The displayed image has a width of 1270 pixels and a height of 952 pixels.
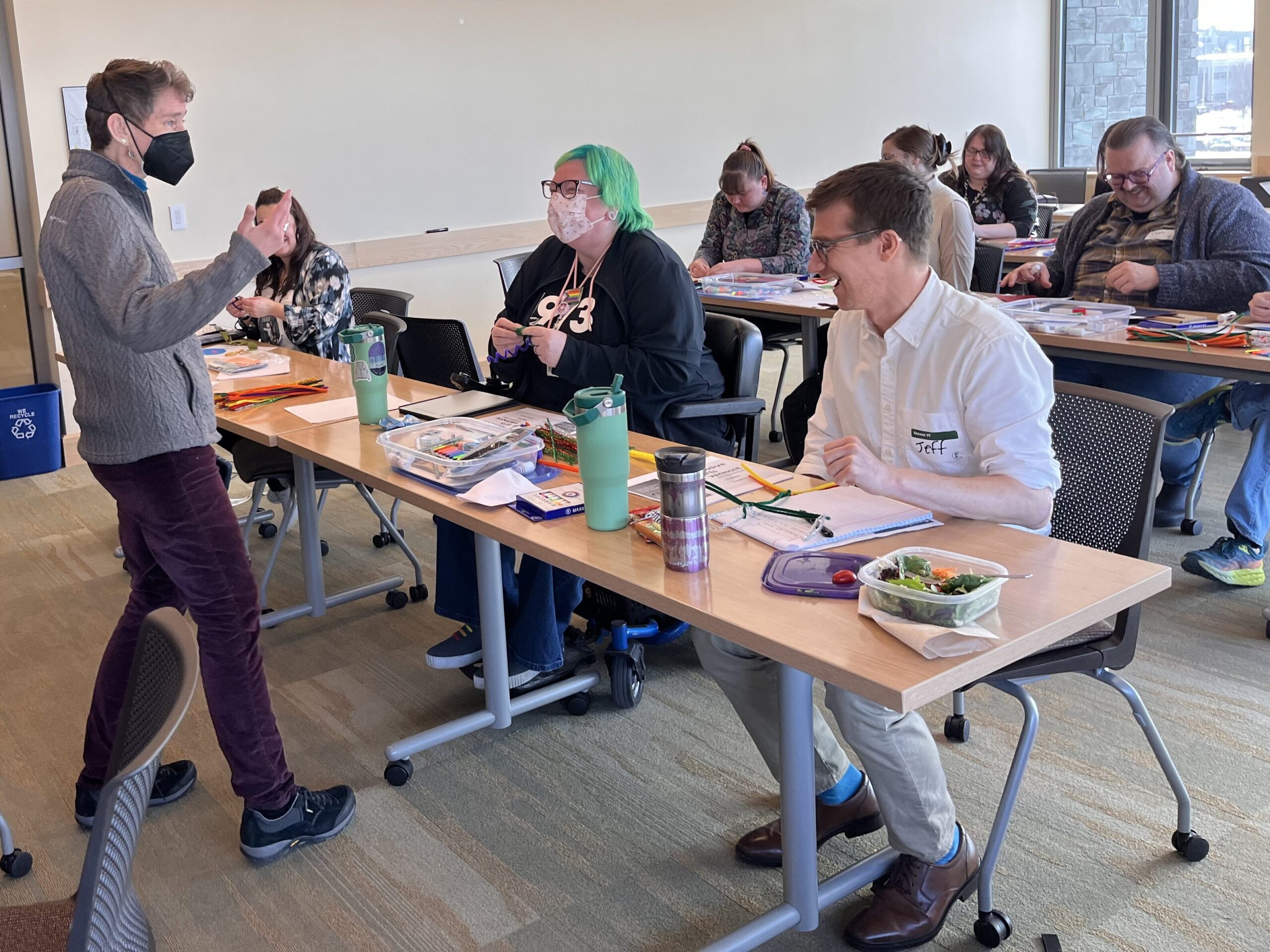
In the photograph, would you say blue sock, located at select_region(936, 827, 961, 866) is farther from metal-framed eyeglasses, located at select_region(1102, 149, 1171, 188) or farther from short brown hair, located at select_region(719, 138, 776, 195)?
short brown hair, located at select_region(719, 138, 776, 195)

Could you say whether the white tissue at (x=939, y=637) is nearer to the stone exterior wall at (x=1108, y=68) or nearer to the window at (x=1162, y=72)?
the window at (x=1162, y=72)

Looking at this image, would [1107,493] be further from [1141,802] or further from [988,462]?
[1141,802]

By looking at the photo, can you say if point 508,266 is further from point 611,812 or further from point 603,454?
point 603,454

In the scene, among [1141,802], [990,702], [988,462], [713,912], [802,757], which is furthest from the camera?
[990,702]

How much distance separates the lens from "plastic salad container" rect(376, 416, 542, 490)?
2246 millimetres

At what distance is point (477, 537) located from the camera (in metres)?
2.51

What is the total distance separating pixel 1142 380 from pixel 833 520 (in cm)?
218

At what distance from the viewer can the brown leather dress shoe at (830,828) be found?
7.12ft

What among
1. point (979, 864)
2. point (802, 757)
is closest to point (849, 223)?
point (802, 757)

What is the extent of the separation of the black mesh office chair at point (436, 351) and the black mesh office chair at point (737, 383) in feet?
2.37

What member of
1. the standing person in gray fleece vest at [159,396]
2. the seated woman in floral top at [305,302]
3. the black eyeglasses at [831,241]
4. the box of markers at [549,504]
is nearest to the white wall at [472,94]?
the seated woman in floral top at [305,302]

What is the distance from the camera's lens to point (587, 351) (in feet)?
9.14

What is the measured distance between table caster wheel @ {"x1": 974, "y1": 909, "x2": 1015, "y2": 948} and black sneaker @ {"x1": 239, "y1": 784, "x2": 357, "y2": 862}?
1.24m

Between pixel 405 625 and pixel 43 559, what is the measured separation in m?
1.57
